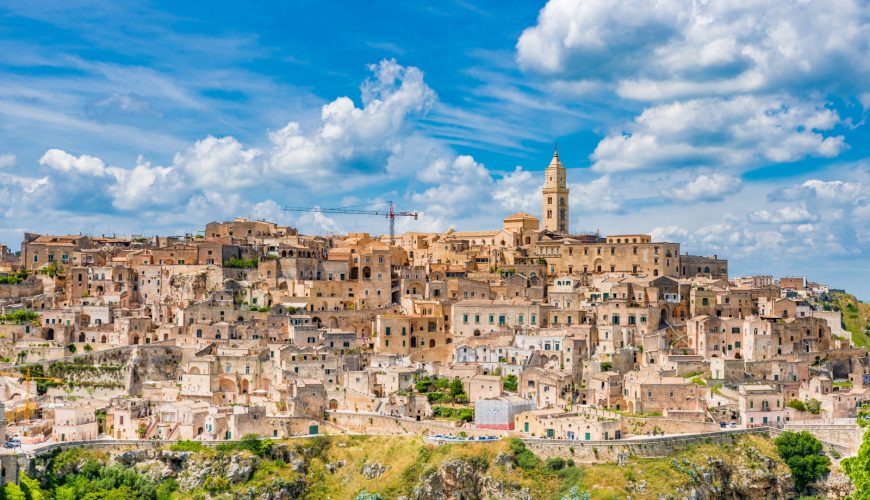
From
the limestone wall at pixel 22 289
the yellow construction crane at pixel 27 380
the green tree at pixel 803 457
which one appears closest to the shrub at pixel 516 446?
the green tree at pixel 803 457

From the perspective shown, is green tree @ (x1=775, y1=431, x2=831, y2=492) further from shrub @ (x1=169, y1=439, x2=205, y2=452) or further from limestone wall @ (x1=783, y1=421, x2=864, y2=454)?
shrub @ (x1=169, y1=439, x2=205, y2=452)

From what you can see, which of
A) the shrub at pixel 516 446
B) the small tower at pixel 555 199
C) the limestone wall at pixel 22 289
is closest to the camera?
the shrub at pixel 516 446

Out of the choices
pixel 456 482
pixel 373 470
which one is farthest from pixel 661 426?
pixel 373 470

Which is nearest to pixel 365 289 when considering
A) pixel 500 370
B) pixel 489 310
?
pixel 489 310

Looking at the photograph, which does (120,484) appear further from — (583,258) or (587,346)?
(583,258)

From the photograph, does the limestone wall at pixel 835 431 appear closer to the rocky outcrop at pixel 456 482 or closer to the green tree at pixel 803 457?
the green tree at pixel 803 457

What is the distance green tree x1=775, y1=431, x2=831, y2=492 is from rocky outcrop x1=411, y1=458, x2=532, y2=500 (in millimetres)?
15871

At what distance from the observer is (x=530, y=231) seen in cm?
8538

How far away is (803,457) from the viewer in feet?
171

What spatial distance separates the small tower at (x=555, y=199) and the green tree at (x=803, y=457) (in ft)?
133

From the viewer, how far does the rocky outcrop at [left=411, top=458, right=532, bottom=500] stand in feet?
166

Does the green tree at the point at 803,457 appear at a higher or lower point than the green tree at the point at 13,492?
higher

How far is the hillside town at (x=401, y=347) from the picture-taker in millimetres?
54438

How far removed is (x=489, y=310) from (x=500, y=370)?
21.5 feet
